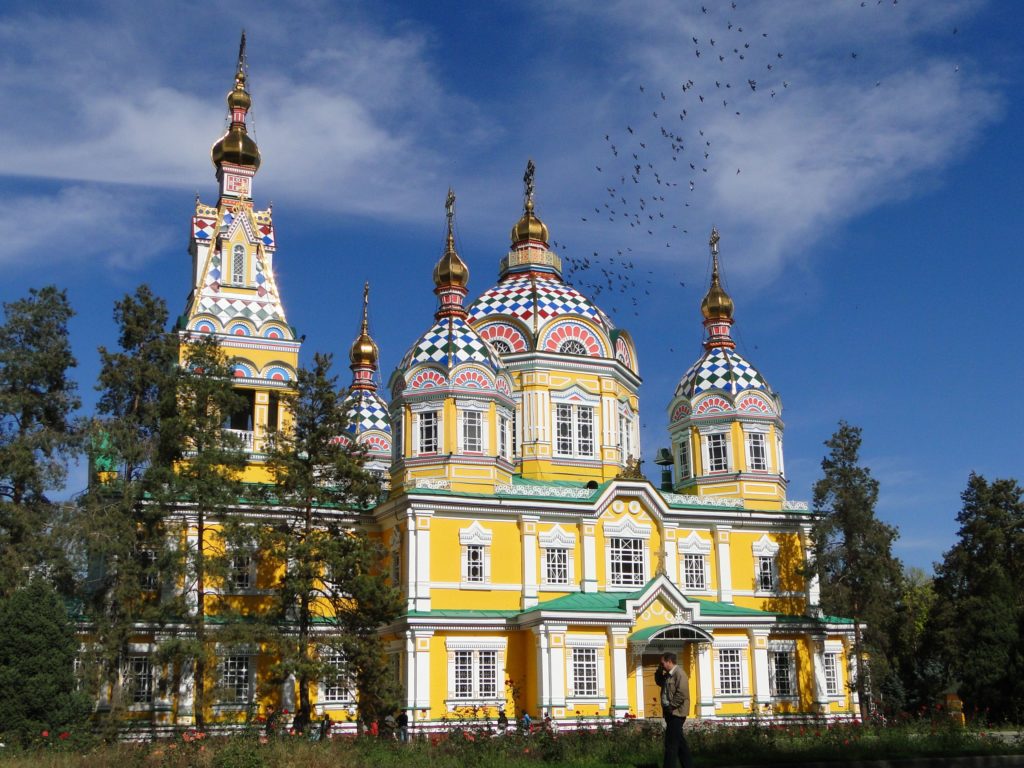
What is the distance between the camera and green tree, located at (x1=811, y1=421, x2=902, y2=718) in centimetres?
3303

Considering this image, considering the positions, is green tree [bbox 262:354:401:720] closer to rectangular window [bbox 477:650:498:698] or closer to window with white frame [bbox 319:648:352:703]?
window with white frame [bbox 319:648:352:703]

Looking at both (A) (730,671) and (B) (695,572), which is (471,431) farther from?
(A) (730,671)

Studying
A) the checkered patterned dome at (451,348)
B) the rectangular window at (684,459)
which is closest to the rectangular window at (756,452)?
the rectangular window at (684,459)

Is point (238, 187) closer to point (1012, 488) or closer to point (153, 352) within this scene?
point (153, 352)

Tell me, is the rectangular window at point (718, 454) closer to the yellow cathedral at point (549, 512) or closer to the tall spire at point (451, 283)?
the yellow cathedral at point (549, 512)

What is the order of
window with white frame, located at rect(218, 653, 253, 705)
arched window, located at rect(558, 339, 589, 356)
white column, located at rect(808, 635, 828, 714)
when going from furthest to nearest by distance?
arched window, located at rect(558, 339, 589, 356) → white column, located at rect(808, 635, 828, 714) → window with white frame, located at rect(218, 653, 253, 705)

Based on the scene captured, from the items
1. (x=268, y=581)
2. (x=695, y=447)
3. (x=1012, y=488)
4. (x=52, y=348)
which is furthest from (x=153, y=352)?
(x=1012, y=488)

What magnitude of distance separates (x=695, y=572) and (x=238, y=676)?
14.1 meters

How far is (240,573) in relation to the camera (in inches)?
1152

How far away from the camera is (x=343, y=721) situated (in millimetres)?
30469

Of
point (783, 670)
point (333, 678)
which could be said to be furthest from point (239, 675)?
point (783, 670)

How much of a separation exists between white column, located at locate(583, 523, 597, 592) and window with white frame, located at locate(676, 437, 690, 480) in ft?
20.9

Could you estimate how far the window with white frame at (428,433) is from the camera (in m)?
33.0

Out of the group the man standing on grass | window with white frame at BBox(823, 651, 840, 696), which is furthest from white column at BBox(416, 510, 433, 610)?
the man standing on grass
